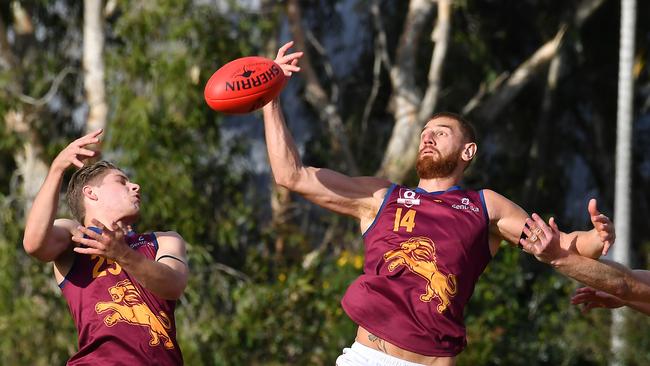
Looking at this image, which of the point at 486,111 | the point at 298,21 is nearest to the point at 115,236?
the point at 298,21

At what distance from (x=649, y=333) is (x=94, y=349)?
7931 mm

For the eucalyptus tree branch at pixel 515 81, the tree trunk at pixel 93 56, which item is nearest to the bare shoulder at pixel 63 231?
the tree trunk at pixel 93 56

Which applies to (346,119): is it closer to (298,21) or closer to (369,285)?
(298,21)

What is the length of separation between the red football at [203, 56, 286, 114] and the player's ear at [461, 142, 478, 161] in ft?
3.33

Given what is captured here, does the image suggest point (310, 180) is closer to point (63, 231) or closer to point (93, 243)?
point (63, 231)

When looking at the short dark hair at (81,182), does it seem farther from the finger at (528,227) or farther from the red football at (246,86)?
the finger at (528,227)

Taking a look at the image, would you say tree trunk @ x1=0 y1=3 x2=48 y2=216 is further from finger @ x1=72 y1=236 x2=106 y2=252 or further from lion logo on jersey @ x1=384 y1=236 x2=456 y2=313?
finger @ x1=72 y1=236 x2=106 y2=252

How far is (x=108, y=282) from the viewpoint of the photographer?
19.5 ft

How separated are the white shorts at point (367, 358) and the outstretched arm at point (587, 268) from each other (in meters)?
0.83

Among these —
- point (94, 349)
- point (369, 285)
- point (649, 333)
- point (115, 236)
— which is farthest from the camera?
point (649, 333)

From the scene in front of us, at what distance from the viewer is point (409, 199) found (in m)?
6.38

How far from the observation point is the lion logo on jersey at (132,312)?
19.2ft

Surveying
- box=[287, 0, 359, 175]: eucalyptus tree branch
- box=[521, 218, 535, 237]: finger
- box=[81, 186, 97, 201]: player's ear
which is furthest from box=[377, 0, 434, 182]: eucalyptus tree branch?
box=[81, 186, 97, 201]: player's ear

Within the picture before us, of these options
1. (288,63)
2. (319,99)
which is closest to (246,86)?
(288,63)
